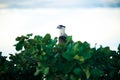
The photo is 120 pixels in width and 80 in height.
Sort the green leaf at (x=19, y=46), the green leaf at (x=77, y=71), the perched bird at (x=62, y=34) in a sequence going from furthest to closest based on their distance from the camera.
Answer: the perched bird at (x=62, y=34)
the green leaf at (x=19, y=46)
the green leaf at (x=77, y=71)

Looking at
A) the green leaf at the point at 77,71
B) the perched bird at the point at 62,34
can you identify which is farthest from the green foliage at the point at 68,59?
the perched bird at the point at 62,34

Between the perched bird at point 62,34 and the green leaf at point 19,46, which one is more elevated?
the perched bird at point 62,34

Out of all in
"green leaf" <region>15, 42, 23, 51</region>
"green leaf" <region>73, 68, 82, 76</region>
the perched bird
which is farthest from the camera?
the perched bird

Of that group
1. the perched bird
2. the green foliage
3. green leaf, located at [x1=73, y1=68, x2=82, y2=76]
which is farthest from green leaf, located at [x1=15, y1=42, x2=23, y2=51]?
the perched bird

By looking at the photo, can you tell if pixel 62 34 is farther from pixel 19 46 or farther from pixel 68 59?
pixel 68 59

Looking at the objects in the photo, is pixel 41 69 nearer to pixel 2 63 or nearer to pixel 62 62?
pixel 62 62

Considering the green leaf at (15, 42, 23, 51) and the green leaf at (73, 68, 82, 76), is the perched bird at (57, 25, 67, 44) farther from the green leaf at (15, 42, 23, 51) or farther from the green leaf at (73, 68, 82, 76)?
the green leaf at (73, 68, 82, 76)

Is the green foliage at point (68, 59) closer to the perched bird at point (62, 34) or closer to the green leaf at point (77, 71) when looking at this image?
the green leaf at point (77, 71)

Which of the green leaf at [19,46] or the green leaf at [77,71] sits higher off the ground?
the green leaf at [19,46]

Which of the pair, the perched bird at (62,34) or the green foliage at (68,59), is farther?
the perched bird at (62,34)

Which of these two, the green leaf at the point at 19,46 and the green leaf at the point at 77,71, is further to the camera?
the green leaf at the point at 19,46

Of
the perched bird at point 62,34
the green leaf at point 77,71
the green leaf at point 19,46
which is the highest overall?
the perched bird at point 62,34

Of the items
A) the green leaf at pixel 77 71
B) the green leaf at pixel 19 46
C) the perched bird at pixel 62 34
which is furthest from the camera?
the perched bird at pixel 62 34

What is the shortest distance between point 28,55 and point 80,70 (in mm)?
1436
